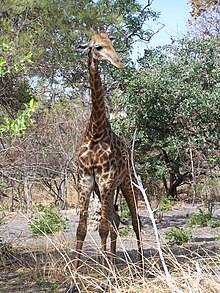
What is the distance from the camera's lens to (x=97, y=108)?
503 centimetres

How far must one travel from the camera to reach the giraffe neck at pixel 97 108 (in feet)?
16.2

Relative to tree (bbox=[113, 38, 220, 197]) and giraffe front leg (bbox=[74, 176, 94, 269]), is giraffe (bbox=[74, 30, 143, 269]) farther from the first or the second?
tree (bbox=[113, 38, 220, 197])

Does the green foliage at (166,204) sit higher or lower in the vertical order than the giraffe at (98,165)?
lower

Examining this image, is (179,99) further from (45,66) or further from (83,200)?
(83,200)

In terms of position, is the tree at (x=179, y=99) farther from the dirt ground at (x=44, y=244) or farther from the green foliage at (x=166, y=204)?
A: the dirt ground at (x=44, y=244)

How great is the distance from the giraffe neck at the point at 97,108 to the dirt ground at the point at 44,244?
1.10m

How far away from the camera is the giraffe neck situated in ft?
16.2

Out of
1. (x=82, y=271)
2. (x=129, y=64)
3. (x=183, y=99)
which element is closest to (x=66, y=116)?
(x=129, y=64)

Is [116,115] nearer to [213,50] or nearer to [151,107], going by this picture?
[151,107]

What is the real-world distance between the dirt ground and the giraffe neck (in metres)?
1.10

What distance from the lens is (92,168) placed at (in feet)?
16.5

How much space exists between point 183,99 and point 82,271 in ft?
20.1

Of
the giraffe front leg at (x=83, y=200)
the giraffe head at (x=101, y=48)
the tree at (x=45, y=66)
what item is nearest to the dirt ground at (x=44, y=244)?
Result: the giraffe front leg at (x=83, y=200)

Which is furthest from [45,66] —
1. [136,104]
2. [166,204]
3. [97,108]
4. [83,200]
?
[166,204]
